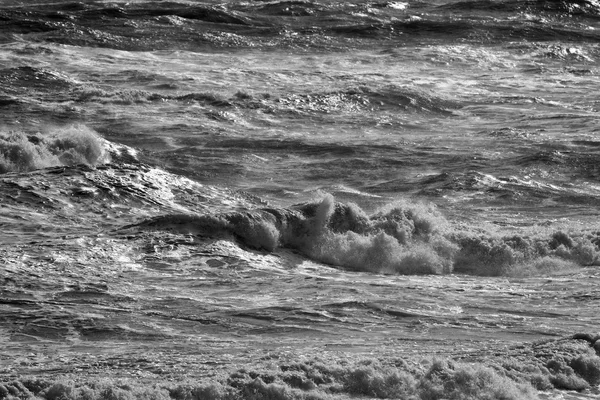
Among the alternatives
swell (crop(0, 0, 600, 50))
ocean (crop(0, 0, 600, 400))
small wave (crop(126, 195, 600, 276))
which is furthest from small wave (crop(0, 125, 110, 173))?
swell (crop(0, 0, 600, 50))

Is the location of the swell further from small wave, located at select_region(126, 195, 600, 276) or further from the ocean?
small wave, located at select_region(126, 195, 600, 276)

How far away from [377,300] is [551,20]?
22.0 m

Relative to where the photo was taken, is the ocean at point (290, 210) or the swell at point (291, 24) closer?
the ocean at point (290, 210)

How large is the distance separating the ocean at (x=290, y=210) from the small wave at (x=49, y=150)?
0.04 metres

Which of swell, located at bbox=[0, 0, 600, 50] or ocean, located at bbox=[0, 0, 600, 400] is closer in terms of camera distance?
ocean, located at bbox=[0, 0, 600, 400]

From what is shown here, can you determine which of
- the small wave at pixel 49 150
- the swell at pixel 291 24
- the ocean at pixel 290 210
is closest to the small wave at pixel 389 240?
the ocean at pixel 290 210

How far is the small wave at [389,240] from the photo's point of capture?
11.9 metres

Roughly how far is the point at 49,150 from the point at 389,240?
5.04 m

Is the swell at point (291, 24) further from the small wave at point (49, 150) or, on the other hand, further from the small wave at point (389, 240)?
the small wave at point (389, 240)

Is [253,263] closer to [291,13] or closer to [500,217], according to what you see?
[500,217]

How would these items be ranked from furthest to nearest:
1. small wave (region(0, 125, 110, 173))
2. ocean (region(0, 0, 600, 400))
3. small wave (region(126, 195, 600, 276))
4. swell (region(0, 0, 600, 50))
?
1. swell (region(0, 0, 600, 50))
2. small wave (region(0, 125, 110, 173))
3. small wave (region(126, 195, 600, 276))
4. ocean (region(0, 0, 600, 400))

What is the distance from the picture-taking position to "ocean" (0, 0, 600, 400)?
8125mm

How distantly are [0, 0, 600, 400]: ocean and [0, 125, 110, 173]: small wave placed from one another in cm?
4

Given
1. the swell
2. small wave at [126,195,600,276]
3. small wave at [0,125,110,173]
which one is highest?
small wave at [126,195,600,276]
